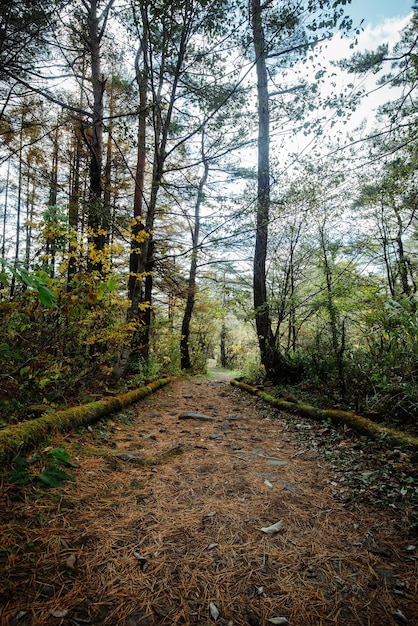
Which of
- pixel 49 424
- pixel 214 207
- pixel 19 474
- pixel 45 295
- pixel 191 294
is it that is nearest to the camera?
pixel 45 295

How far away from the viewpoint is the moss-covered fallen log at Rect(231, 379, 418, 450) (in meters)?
2.73

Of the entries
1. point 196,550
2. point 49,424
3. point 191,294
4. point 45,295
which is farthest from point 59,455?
point 191,294

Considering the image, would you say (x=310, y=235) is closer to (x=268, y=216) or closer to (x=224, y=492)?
(x=268, y=216)

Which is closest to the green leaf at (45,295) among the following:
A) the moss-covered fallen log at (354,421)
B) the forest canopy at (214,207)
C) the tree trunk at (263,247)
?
the forest canopy at (214,207)

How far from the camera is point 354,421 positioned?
11.1 feet

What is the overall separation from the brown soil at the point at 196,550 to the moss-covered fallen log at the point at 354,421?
32.5 inches

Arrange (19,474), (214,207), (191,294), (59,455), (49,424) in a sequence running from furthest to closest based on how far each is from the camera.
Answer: (191,294) < (214,207) < (49,424) < (59,455) < (19,474)

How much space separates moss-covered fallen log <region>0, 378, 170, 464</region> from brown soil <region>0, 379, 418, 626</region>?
19 cm

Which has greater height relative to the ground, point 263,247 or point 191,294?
point 263,247

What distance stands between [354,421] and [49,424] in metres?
3.37

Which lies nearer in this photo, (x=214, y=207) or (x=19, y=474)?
(x=19, y=474)

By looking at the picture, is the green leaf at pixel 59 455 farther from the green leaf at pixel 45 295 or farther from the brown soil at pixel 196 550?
the green leaf at pixel 45 295

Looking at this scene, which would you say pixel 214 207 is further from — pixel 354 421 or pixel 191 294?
pixel 354 421

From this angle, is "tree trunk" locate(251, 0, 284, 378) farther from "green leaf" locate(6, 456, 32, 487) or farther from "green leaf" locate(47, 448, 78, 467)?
"green leaf" locate(6, 456, 32, 487)
